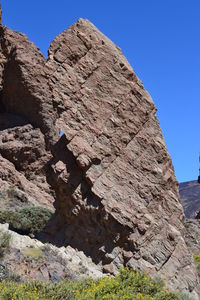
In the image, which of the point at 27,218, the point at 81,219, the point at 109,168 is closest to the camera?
the point at 81,219

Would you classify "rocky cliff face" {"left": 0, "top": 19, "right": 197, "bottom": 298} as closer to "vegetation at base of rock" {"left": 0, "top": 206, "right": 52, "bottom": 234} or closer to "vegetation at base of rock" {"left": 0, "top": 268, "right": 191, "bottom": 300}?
"vegetation at base of rock" {"left": 0, "top": 268, "right": 191, "bottom": 300}

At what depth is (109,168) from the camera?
52.0 ft

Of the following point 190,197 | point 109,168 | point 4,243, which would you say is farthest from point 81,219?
point 190,197

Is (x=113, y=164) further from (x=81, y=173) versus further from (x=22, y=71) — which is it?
(x=22, y=71)

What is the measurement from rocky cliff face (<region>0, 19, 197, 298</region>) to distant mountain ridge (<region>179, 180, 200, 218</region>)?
6851 centimetres

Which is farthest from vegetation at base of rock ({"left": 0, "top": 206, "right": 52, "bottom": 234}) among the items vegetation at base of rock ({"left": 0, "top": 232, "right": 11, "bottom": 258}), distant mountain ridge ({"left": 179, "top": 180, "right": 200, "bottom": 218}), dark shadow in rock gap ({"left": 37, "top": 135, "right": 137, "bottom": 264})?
distant mountain ridge ({"left": 179, "top": 180, "right": 200, "bottom": 218})

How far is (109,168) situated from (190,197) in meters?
93.5

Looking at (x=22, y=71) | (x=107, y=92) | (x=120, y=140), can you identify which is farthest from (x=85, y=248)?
(x=22, y=71)

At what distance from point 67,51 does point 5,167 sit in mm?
15773

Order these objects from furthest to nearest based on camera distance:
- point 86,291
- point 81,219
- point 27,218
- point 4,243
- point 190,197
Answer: point 190,197, point 27,218, point 81,219, point 4,243, point 86,291

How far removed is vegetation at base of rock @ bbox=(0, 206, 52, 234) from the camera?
22078mm

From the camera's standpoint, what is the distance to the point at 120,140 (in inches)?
634

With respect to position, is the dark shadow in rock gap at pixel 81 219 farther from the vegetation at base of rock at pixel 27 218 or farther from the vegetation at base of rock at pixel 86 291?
the vegetation at base of rock at pixel 27 218

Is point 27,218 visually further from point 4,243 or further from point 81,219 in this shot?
point 4,243
